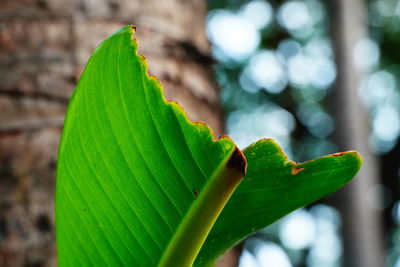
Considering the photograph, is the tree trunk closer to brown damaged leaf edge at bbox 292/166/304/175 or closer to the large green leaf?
the large green leaf

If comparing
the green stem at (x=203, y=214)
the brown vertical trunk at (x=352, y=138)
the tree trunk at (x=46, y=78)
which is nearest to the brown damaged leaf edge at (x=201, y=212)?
the green stem at (x=203, y=214)

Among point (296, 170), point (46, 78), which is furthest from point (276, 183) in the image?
point (46, 78)

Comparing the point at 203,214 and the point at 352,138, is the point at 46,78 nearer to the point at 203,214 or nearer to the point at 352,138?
the point at 203,214

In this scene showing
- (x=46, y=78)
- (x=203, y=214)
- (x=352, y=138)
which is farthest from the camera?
(x=352, y=138)

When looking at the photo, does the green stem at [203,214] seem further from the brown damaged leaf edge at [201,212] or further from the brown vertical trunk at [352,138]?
the brown vertical trunk at [352,138]

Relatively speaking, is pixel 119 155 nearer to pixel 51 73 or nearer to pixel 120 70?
pixel 120 70

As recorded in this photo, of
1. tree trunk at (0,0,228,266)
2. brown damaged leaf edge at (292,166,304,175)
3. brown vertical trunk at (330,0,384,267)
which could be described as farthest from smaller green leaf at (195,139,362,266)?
brown vertical trunk at (330,0,384,267)
